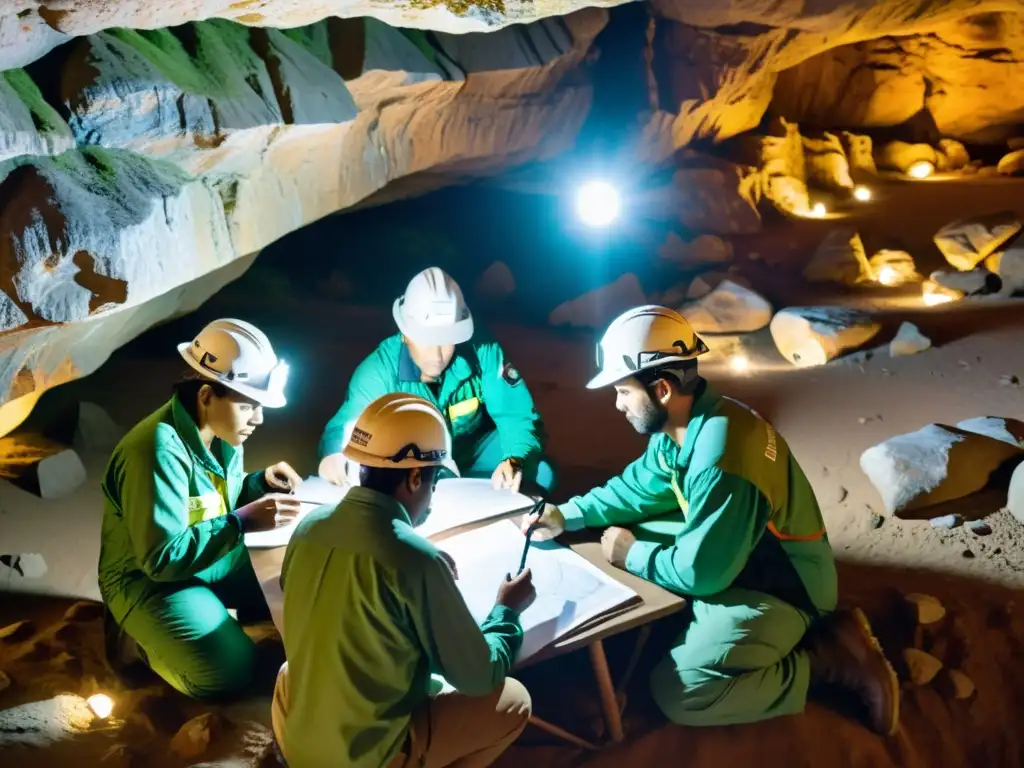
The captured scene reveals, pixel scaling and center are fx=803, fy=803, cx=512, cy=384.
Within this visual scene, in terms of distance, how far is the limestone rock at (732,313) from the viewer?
736 cm

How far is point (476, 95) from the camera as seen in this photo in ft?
18.1

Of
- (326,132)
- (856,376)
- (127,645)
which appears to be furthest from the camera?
(856,376)

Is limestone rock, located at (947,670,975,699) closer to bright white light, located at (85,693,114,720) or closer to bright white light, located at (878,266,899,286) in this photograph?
bright white light, located at (85,693,114,720)

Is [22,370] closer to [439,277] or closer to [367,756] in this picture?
[439,277]

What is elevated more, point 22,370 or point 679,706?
point 22,370

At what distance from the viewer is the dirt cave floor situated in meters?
2.74

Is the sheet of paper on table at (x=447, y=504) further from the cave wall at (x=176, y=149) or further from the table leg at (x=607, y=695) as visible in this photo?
the cave wall at (x=176, y=149)

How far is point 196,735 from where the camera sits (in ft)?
8.73

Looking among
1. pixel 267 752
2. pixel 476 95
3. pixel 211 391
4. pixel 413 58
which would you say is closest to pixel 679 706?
pixel 267 752

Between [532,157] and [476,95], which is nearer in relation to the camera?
[476,95]

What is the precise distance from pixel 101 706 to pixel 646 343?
2319mm

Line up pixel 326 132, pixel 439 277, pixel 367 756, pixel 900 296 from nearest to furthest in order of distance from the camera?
pixel 367 756 < pixel 439 277 < pixel 326 132 < pixel 900 296

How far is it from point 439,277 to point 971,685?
8.85 feet

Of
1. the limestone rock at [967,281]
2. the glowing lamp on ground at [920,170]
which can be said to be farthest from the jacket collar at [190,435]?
the glowing lamp on ground at [920,170]
